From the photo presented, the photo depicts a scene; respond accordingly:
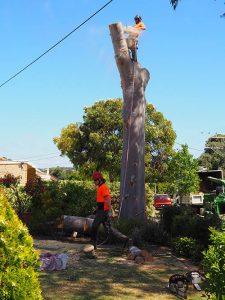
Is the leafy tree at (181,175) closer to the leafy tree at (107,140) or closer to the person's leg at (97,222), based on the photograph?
the leafy tree at (107,140)

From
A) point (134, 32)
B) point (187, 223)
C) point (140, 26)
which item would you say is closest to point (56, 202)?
point (187, 223)

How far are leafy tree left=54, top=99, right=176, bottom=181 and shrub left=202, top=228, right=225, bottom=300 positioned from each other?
35874 millimetres

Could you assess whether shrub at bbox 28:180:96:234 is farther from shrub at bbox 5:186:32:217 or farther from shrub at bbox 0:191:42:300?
shrub at bbox 0:191:42:300

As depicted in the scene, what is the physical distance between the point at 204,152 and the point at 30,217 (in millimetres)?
55912

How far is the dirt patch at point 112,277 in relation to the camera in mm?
6852

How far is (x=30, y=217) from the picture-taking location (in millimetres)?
14508

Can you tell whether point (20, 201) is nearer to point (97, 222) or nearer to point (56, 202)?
point (56, 202)

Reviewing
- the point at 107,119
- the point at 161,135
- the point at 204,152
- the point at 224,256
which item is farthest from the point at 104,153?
the point at 224,256

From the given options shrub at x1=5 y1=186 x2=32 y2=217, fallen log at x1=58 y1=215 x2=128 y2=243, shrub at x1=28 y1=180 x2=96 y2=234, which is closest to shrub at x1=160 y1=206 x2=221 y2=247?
fallen log at x1=58 y1=215 x2=128 y2=243

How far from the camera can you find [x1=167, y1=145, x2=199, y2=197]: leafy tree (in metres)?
46.0

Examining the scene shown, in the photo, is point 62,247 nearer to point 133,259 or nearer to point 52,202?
point 133,259

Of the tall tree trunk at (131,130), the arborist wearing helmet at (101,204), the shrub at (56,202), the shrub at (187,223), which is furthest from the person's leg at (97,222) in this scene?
the tall tree trunk at (131,130)

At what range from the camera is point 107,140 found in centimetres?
4188

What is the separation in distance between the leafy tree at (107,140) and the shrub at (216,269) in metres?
35.9
